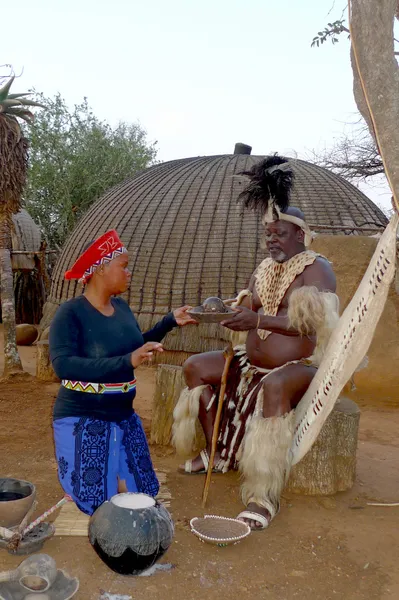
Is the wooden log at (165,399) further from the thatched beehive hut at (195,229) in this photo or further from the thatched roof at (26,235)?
the thatched roof at (26,235)

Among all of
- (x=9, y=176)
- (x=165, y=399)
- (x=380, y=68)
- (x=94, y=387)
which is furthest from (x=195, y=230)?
(x=380, y=68)

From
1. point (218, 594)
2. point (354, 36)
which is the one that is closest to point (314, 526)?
point (218, 594)

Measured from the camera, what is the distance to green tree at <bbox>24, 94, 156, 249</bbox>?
16.3 metres

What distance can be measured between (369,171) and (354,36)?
40.5ft

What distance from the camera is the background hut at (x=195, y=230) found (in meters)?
8.15

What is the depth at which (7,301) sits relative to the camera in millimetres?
7703

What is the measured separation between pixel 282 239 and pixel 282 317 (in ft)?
1.88

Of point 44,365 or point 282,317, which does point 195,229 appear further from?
point 282,317

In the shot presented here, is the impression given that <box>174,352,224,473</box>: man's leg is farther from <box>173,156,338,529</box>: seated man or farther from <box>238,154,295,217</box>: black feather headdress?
<box>238,154,295,217</box>: black feather headdress

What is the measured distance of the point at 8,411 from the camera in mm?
5988

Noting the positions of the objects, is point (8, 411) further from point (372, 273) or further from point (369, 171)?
point (369, 171)

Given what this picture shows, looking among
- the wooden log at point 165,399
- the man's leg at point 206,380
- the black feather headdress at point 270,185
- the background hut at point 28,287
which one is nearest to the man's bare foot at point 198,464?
the man's leg at point 206,380

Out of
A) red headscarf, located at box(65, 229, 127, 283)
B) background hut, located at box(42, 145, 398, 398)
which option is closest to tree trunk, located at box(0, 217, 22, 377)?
background hut, located at box(42, 145, 398, 398)

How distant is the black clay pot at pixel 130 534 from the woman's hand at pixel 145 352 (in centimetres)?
69
